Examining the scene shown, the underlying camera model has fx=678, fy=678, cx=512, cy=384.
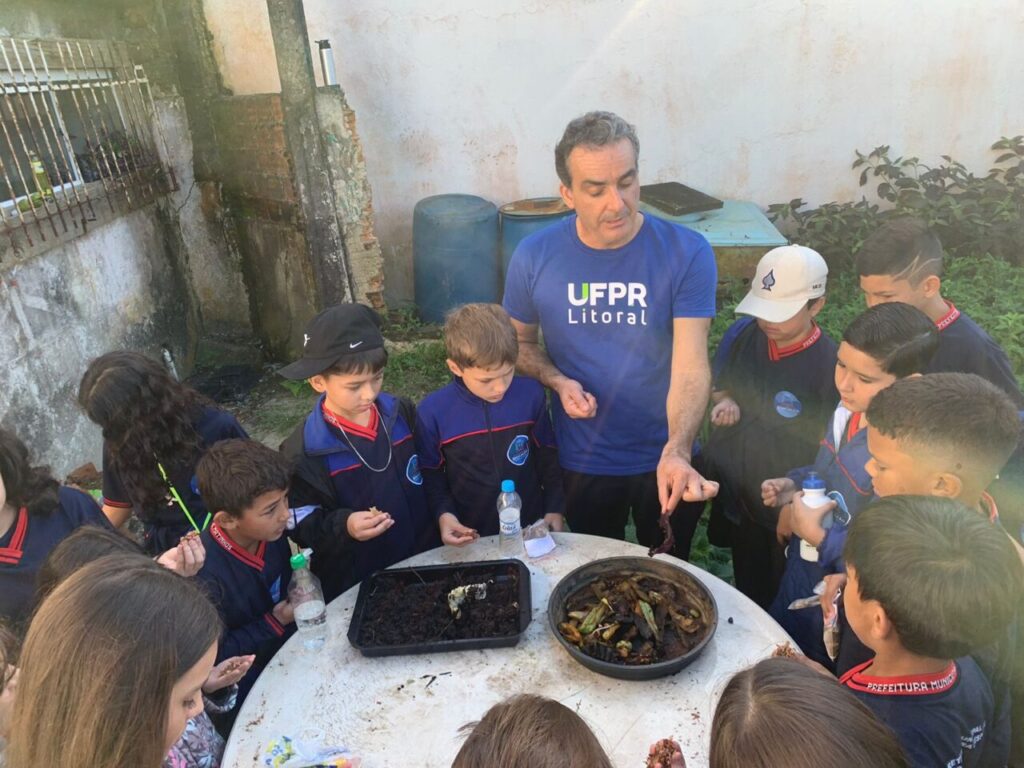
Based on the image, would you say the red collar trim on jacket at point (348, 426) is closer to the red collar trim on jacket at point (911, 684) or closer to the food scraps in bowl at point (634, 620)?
the food scraps in bowl at point (634, 620)

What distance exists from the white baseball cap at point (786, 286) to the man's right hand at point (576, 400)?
798 mm

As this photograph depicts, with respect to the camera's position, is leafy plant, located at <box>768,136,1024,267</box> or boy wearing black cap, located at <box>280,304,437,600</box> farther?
leafy plant, located at <box>768,136,1024,267</box>

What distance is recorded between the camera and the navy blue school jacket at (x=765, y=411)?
9.73 ft

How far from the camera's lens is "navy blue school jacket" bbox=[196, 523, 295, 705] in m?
2.41

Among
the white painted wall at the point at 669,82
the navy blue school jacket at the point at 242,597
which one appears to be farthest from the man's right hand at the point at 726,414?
the white painted wall at the point at 669,82

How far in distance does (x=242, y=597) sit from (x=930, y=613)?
85.1 inches

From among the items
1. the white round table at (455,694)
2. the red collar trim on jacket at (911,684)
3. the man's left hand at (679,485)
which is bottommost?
the white round table at (455,694)

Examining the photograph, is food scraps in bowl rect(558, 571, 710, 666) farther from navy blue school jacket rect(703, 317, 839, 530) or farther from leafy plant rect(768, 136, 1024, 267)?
leafy plant rect(768, 136, 1024, 267)

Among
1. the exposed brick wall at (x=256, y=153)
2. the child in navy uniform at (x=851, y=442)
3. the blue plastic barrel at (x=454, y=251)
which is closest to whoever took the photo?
the child in navy uniform at (x=851, y=442)

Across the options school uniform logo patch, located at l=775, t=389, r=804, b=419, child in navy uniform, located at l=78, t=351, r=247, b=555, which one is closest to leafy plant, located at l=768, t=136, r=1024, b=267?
school uniform logo patch, located at l=775, t=389, r=804, b=419

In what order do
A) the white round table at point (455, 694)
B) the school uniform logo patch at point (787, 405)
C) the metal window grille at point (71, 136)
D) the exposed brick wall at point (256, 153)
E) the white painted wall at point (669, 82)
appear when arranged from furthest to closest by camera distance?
1. the white painted wall at point (669, 82)
2. the exposed brick wall at point (256, 153)
3. the metal window grille at point (71, 136)
4. the school uniform logo patch at point (787, 405)
5. the white round table at point (455, 694)

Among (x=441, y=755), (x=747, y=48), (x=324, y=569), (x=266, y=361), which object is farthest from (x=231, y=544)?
(x=747, y=48)

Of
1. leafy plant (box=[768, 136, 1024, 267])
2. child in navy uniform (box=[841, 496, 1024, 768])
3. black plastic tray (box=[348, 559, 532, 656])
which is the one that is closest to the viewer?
child in navy uniform (box=[841, 496, 1024, 768])

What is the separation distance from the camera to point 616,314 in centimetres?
283
